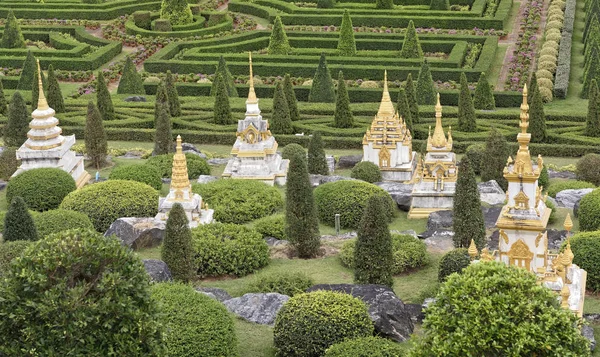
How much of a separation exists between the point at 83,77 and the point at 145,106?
333 inches

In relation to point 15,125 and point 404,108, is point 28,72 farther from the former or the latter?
point 404,108

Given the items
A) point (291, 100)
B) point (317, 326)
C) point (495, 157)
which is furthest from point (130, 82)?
point (317, 326)

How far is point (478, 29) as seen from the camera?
63750 millimetres

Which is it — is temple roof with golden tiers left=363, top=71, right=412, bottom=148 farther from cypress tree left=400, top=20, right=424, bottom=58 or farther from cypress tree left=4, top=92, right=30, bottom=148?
cypress tree left=400, top=20, right=424, bottom=58

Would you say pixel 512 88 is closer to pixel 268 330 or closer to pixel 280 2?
pixel 280 2

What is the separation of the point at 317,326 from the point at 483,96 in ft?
90.0

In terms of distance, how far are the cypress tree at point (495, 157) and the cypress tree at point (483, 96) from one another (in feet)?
38.1

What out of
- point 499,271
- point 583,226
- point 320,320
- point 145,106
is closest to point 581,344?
point 499,271

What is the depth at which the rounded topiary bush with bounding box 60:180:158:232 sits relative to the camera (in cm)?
3338

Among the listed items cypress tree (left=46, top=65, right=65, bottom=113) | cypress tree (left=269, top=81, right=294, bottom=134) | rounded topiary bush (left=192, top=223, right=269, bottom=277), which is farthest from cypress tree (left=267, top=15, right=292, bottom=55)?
rounded topiary bush (left=192, top=223, right=269, bottom=277)

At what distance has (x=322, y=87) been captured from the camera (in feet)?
167

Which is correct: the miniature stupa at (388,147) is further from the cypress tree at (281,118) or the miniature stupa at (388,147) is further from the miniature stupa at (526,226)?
the miniature stupa at (526,226)

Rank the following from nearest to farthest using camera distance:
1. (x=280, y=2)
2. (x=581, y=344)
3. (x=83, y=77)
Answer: (x=581, y=344) → (x=83, y=77) → (x=280, y=2)

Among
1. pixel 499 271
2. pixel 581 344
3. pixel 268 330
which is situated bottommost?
pixel 268 330
